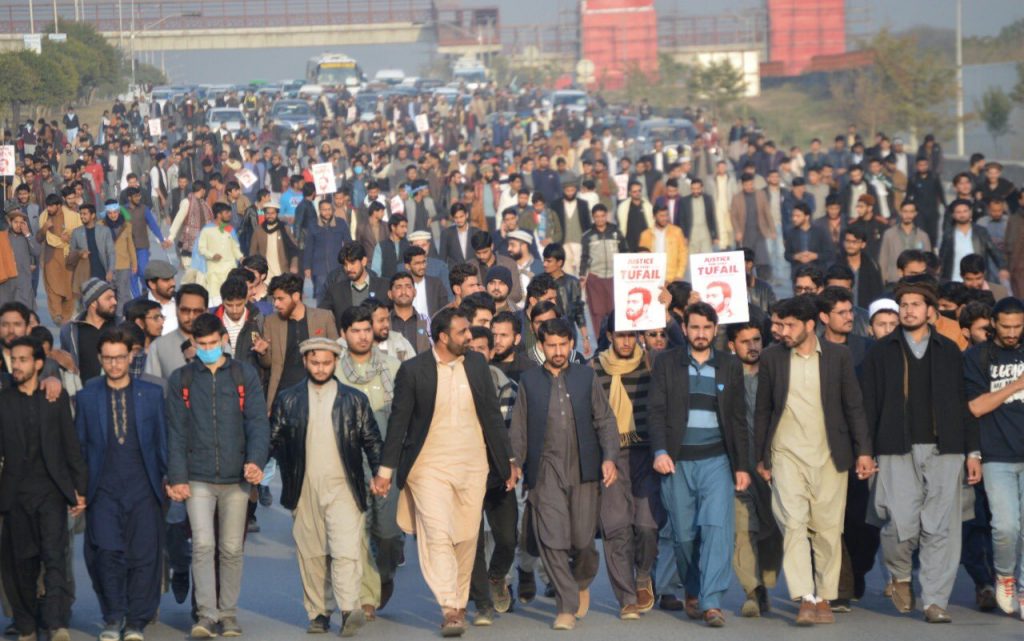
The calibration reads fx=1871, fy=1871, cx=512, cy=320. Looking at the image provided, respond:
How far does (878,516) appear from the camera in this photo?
934 centimetres

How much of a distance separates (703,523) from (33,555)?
3226 millimetres

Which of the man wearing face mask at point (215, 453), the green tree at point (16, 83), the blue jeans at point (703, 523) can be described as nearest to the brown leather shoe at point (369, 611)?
the man wearing face mask at point (215, 453)

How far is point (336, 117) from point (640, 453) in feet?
139

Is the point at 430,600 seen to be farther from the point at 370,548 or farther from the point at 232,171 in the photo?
the point at 232,171

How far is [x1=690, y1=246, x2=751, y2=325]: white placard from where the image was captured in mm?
11719

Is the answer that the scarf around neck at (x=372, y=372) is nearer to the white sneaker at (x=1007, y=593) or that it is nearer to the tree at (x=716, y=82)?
the white sneaker at (x=1007, y=593)

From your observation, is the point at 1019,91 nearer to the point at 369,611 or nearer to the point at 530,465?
the point at 530,465

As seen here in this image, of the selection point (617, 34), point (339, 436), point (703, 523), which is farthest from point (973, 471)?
point (617, 34)

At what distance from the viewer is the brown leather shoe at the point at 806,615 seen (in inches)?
355

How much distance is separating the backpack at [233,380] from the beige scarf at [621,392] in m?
1.84

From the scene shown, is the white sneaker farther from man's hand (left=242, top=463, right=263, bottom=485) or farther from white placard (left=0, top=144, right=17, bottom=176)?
white placard (left=0, top=144, right=17, bottom=176)

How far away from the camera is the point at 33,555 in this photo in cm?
888

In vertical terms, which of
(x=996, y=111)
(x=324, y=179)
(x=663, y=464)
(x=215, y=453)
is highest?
(x=996, y=111)

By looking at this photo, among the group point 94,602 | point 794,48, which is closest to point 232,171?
point 94,602
